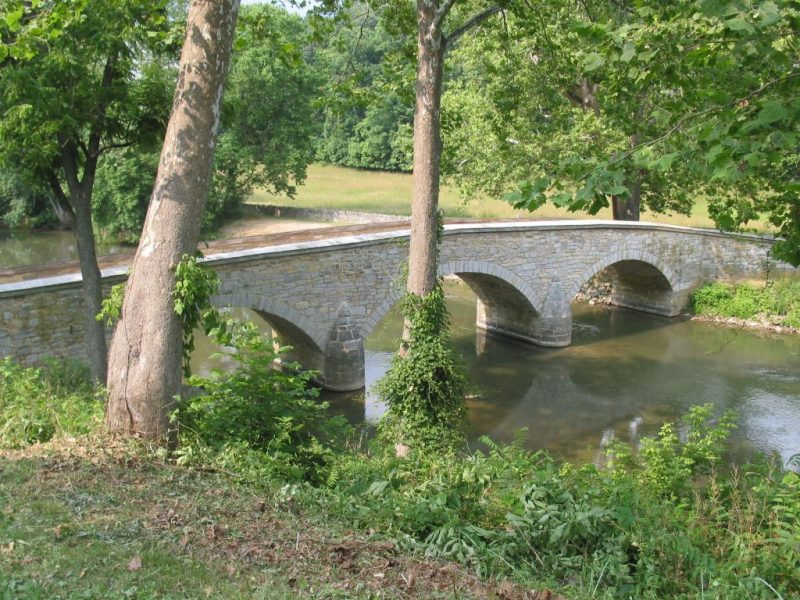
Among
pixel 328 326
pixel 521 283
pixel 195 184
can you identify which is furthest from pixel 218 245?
pixel 195 184

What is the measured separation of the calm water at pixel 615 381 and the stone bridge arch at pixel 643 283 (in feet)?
2.09

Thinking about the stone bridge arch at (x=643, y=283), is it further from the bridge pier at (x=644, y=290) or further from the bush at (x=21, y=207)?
the bush at (x=21, y=207)

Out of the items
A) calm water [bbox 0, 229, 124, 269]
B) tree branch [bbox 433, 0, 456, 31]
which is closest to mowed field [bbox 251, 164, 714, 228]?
calm water [bbox 0, 229, 124, 269]

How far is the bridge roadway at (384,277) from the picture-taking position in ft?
A: 37.8

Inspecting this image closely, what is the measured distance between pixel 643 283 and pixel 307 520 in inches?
793

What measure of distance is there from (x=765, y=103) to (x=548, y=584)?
2.82 m

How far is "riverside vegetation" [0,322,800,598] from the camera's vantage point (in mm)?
3729

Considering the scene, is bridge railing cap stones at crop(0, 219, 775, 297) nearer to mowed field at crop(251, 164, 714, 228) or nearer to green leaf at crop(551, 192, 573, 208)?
green leaf at crop(551, 192, 573, 208)

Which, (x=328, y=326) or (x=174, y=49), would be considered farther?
(x=328, y=326)

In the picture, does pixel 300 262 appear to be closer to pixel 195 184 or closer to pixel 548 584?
pixel 195 184

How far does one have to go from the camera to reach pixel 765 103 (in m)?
4.12

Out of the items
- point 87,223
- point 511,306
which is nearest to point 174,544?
point 87,223

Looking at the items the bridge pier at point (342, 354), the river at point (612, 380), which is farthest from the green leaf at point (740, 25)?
the bridge pier at point (342, 354)

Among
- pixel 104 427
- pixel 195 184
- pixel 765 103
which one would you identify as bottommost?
pixel 104 427
